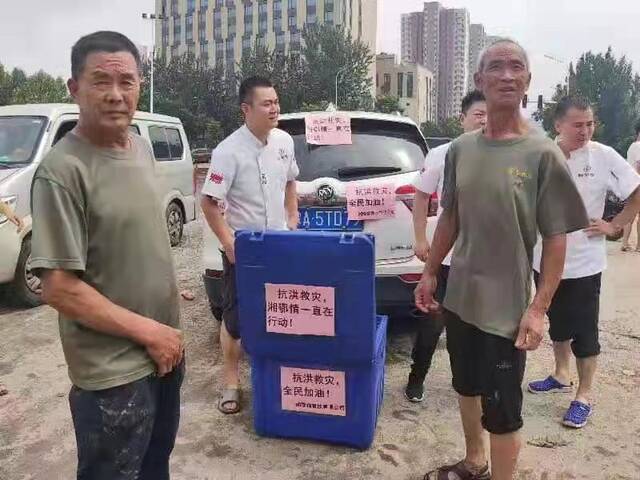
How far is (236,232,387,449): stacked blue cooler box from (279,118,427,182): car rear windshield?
1.25 meters

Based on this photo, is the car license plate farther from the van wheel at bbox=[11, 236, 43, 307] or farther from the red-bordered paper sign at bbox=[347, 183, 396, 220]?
the van wheel at bbox=[11, 236, 43, 307]

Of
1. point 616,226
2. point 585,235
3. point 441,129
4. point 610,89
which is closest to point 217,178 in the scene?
point 585,235

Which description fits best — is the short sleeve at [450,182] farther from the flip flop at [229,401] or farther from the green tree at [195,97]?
the green tree at [195,97]

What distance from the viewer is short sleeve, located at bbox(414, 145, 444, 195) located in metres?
3.01

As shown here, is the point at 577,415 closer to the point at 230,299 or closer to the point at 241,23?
the point at 230,299

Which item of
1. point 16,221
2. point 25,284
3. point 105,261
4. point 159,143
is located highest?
point 159,143

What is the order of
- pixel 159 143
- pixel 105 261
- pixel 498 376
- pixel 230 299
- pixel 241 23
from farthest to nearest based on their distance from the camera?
pixel 241 23, pixel 159 143, pixel 230 299, pixel 498 376, pixel 105 261

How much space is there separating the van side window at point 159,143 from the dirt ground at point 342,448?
A: 4351 mm

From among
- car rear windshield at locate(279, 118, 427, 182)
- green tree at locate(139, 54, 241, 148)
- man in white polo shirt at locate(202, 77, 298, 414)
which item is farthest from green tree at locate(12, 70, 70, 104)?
man in white polo shirt at locate(202, 77, 298, 414)

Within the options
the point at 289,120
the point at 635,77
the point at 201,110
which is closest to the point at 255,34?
the point at 201,110

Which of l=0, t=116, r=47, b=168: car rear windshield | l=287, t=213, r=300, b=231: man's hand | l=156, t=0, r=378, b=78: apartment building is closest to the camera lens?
l=287, t=213, r=300, b=231: man's hand

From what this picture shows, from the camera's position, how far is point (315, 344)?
2652mm

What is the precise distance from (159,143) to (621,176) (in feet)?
21.4

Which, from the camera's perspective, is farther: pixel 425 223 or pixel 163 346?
pixel 425 223
